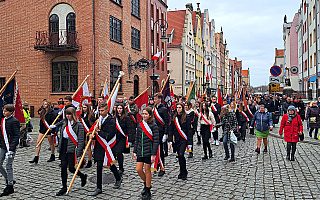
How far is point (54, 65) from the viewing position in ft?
→ 74.0

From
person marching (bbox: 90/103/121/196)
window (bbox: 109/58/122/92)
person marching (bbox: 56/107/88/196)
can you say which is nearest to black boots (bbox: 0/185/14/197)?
person marching (bbox: 56/107/88/196)

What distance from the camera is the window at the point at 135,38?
2754 cm

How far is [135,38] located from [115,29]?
4.01m

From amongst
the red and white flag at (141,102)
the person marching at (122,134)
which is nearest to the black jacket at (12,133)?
the person marching at (122,134)

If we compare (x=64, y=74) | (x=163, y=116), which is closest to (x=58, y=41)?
(x=64, y=74)

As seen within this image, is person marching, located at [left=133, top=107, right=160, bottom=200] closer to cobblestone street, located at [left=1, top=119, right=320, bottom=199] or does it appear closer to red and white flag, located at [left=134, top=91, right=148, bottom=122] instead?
cobblestone street, located at [left=1, top=119, right=320, bottom=199]

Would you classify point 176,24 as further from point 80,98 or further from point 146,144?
point 146,144

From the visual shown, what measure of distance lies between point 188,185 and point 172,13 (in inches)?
1925

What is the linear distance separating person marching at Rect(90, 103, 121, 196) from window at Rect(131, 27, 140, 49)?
71.3 feet

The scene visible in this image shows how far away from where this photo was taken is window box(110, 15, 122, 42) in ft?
77.9

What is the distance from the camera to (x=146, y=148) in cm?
604

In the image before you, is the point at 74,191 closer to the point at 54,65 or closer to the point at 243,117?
the point at 243,117

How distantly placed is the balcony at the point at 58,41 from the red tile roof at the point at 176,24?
27.0 metres

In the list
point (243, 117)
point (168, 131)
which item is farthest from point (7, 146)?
point (243, 117)
